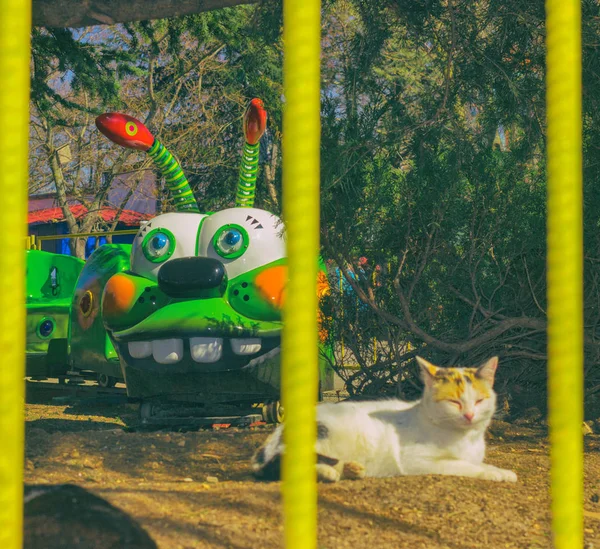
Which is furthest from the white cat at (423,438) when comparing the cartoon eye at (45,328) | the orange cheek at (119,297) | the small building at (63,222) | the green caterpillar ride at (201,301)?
the small building at (63,222)

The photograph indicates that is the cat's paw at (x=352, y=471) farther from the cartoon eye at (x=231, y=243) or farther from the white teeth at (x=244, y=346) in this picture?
the cartoon eye at (x=231, y=243)

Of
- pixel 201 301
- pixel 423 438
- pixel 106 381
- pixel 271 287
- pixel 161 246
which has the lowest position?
pixel 106 381

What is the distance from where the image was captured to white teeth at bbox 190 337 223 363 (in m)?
5.37

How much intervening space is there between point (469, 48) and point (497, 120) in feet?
1.64

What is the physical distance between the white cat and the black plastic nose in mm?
1981

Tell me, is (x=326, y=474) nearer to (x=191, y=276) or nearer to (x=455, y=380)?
(x=455, y=380)

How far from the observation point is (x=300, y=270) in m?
1.45

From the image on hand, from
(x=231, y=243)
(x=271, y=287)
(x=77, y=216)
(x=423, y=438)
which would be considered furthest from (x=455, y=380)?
(x=77, y=216)

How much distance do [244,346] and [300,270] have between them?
410 centimetres

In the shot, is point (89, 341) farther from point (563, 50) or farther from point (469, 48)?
point (563, 50)

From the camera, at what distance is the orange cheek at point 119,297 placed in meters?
5.72

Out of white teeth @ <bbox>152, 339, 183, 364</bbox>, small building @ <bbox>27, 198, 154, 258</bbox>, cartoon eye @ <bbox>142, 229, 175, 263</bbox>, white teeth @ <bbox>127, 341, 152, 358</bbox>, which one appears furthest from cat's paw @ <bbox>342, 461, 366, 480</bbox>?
small building @ <bbox>27, 198, 154, 258</bbox>

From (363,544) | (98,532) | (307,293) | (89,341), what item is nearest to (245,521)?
(363,544)

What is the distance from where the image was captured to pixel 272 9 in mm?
5203
